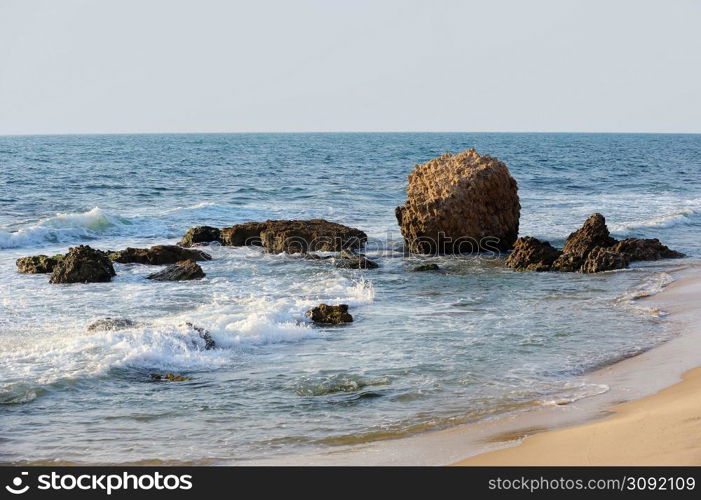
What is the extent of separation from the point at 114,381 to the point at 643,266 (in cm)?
1203

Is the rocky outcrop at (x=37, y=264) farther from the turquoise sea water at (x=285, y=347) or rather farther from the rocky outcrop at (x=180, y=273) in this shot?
the rocky outcrop at (x=180, y=273)

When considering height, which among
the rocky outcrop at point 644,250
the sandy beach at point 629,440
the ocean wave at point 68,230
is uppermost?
the rocky outcrop at point 644,250

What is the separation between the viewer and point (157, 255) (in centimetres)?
1869

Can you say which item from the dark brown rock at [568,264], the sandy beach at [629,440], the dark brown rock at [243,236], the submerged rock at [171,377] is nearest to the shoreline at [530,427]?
Answer: the sandy beach at [629,440]

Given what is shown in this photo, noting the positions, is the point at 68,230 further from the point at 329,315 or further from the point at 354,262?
the point at 329,315

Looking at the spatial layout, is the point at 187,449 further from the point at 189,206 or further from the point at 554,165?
the point at 554,165

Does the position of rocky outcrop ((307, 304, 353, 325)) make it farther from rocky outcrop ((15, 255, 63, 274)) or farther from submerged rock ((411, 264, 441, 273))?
rocky outcrop ((15, 255, 63, 274))

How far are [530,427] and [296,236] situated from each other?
12.9 metres

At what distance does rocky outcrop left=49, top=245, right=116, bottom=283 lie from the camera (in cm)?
1628

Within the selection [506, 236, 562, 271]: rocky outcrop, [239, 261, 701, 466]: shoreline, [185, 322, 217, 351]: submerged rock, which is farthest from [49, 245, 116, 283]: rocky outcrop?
[239, 261, 701, 466]: shoreline

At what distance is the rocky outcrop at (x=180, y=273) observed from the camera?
1659cm

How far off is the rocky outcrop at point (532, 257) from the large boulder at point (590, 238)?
0.40 m
